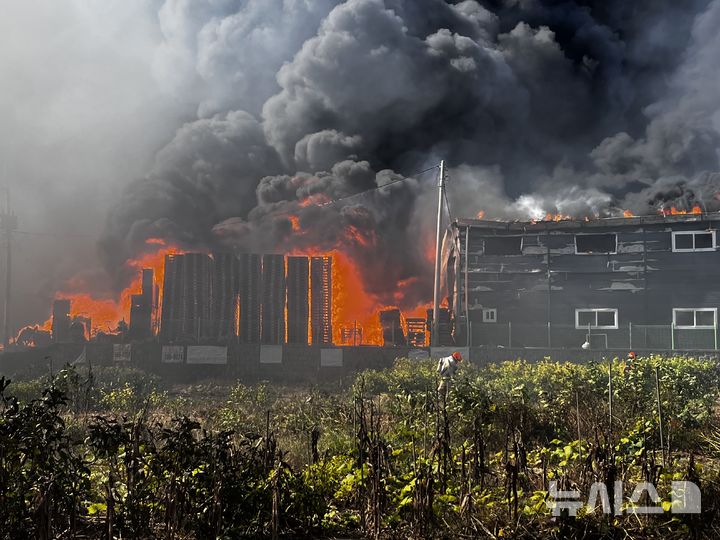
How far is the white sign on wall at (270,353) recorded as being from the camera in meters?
28.1

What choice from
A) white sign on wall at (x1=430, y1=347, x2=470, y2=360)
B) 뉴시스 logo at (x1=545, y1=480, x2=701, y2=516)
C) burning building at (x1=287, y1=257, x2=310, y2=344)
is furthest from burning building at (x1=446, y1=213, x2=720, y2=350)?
뉴시스 logo at (x1=545, y1=480, x2=701, y2=516)

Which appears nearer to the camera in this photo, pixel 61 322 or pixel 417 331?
pixel 61 322

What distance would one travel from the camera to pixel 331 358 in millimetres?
28031

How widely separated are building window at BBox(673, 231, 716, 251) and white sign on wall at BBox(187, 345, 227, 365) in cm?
2192

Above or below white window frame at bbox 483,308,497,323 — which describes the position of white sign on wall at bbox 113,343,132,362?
below

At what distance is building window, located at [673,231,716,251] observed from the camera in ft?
103

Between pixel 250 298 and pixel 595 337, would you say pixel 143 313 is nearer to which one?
pixel 250 298

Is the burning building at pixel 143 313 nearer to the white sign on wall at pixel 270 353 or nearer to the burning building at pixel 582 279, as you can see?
the white sign on wall at pixel 270 353


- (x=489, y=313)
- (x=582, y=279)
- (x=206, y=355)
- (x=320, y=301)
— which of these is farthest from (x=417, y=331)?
(x=206, y=355)

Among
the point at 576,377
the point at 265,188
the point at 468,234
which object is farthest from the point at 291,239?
the point at 576,377

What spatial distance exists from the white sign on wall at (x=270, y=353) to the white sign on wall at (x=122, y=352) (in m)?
5.53

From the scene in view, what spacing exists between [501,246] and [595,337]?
6.21 meters

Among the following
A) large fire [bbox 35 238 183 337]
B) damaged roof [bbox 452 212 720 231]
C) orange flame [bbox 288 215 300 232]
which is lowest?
large fire [bbox 35 238 183 337]

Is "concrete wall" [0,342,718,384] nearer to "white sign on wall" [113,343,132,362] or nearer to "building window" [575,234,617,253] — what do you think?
"white sign on wall" [113,343,132,362]
